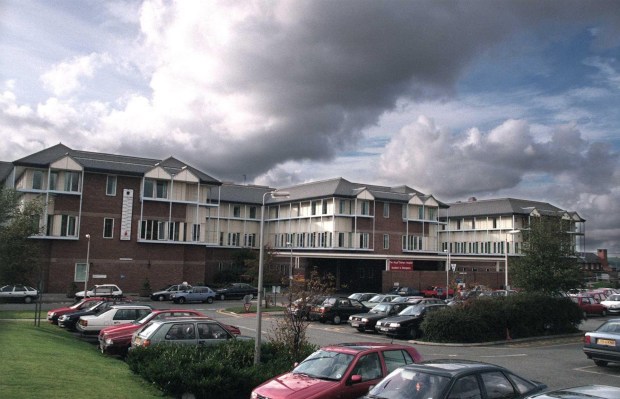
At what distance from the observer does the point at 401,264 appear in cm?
5841

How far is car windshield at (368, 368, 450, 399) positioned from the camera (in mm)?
8641

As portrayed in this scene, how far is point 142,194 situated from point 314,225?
23.4 metres

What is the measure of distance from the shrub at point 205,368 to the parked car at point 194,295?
30.8 meters

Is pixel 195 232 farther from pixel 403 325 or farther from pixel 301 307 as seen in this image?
pixel 301 307

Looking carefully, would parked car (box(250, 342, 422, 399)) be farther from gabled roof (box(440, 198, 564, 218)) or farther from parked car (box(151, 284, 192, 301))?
gabled roof (box(440, 198, 564, 218))

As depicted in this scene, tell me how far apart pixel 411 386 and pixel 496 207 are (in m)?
77.1

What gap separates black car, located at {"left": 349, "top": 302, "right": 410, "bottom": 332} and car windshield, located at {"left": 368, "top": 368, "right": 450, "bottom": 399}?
18619 mm

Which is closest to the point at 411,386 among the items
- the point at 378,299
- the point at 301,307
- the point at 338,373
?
the point at 338,373

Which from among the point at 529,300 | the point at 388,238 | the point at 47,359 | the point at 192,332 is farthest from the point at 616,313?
the point at 47,359

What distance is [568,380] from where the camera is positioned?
16.2 meters

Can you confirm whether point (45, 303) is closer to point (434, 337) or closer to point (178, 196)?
point (178, 196)

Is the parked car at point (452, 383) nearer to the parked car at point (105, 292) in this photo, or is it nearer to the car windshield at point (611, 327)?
the car windshield at point (611, 327)

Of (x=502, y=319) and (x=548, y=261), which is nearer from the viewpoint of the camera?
(x=502, y=319)

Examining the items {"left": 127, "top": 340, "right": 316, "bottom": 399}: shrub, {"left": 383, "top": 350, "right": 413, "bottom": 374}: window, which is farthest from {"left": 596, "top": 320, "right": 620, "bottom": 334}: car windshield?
{"left": 127, "top": 340, "right": 316, "bottom": 399}: shrub
